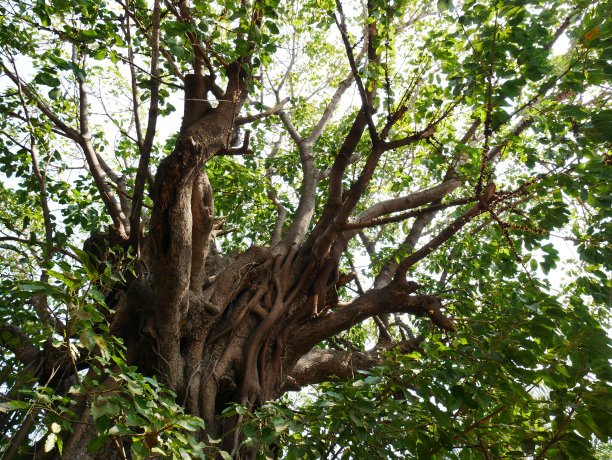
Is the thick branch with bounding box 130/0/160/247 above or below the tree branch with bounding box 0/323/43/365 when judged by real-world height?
above

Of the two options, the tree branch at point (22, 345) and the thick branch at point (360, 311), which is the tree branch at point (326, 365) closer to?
the thick branch at point (360, 311)

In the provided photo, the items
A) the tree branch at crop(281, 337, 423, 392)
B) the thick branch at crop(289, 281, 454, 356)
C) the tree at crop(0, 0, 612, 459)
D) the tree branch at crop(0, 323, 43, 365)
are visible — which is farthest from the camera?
the tree branch at crop(281, 337, 423, 392)

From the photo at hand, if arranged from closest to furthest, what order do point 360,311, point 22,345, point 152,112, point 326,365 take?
point 152,112 → point 22,345 → point 360,311 → point 326,365

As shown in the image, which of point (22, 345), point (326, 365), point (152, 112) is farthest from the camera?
point (326, 365)

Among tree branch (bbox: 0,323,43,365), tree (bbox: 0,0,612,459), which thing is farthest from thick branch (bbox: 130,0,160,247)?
tree branch (bbox: 0,323,43,365)

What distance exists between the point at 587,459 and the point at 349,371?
2374mm

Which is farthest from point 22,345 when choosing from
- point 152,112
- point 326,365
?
point 326,365

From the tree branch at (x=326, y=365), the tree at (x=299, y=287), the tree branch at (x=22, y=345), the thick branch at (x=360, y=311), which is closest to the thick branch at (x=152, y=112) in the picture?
the tree at (x=299, y=287)

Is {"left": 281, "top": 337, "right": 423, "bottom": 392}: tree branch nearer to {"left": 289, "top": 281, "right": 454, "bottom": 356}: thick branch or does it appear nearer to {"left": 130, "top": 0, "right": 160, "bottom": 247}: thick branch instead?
{"left": 289, "top": 281, "right": 454, "bottom": 356}: thick branch

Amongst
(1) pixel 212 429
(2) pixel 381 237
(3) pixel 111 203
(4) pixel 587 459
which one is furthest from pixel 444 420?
(2) pixel 381 237

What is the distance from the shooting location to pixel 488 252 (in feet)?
13.7

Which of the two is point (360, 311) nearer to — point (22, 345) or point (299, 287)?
point (299, 287)

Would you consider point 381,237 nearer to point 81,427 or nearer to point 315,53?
point 315,53

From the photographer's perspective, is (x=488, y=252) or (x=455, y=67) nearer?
(x=455, y=67)
